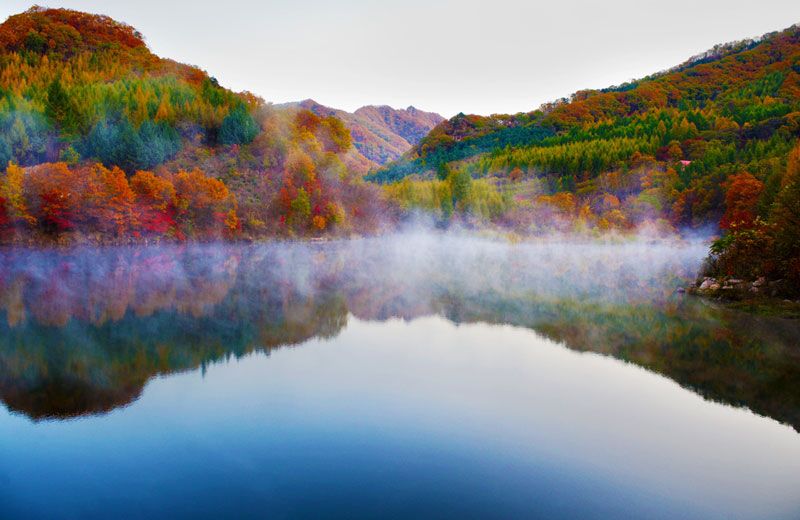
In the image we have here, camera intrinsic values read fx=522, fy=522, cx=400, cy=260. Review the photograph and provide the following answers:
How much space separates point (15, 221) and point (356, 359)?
38.0 meters

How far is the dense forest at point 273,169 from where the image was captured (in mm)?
40438

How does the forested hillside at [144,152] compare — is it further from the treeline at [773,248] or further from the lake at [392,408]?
the treeline at [773,248]

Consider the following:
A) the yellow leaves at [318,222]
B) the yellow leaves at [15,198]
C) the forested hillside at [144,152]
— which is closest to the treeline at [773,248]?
the yellow leaves at [318,222]

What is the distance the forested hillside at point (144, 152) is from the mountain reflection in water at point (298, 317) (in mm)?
7166

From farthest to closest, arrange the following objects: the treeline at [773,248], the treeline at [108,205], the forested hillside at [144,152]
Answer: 1. the forested hillside at [144,152]
2. the treeline at [108,205]
3. the treeline at [773,248]

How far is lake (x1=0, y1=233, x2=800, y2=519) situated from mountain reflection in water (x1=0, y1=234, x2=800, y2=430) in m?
0.11

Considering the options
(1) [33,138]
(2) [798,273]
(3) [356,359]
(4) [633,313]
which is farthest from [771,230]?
(1) [33,138]

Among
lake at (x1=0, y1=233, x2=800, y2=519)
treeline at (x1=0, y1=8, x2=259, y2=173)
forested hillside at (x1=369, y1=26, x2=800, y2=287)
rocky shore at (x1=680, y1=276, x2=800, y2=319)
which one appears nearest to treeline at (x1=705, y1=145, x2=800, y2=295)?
forested hillside at (x1=369, y1=26, x2=800, y2=287)

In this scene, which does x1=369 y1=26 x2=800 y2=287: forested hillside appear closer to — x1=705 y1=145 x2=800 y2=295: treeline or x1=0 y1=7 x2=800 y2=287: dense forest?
x1=705 y1=145 x2=800 y2=295: treeline

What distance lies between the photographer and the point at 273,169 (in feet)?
209

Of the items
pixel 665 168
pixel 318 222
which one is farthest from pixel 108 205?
pixel 665 168

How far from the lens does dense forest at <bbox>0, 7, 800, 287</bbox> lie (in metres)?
40.4

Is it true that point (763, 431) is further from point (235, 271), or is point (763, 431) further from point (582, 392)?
point (235, 271)

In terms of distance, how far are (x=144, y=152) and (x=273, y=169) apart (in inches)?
580
